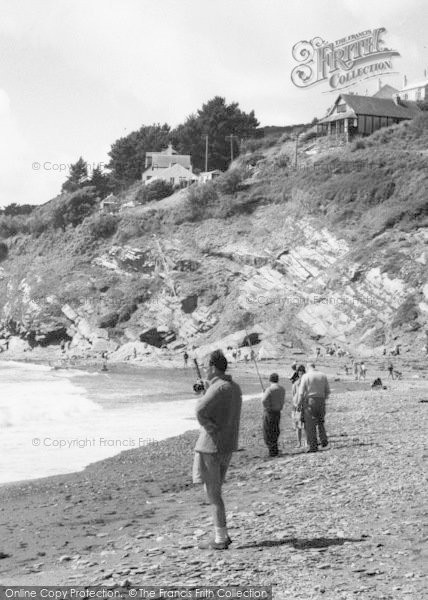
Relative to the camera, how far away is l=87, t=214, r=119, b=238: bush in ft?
239

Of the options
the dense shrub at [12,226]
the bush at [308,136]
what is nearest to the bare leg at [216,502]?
the bush at [308,136]

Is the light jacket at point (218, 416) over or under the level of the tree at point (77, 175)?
under

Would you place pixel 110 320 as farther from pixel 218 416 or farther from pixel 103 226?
pixel 218 416

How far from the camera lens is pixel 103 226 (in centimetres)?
7294

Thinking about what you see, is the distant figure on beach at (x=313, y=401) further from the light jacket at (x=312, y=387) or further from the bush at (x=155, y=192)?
the bush at (x=155, y=192)

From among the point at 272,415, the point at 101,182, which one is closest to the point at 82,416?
the point at 272,415

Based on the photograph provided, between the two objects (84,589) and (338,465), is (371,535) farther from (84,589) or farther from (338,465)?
(338,465)

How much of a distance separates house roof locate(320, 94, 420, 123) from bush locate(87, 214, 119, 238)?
22762 mm

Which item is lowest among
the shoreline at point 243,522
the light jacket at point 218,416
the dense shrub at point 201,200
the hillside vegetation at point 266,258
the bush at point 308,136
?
the shoreline at point 243,522

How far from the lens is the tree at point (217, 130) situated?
88.4 m

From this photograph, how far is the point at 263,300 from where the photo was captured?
189 ft

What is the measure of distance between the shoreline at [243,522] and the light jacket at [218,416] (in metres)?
0.97

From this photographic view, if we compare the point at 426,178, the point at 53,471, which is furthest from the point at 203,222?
the point at 53,471

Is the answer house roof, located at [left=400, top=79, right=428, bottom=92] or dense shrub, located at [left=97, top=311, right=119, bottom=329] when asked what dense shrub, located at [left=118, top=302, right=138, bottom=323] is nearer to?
dense shrub, located at [left=97, top=311, right=119, bottom=329]
